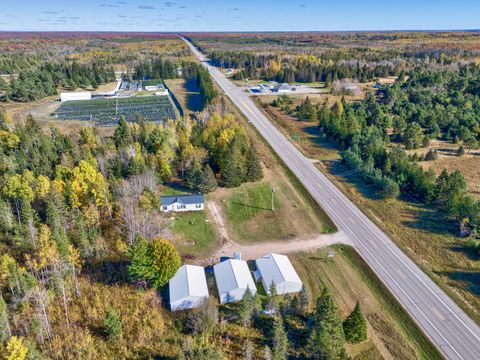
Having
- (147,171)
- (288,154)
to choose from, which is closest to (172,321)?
(147,171)

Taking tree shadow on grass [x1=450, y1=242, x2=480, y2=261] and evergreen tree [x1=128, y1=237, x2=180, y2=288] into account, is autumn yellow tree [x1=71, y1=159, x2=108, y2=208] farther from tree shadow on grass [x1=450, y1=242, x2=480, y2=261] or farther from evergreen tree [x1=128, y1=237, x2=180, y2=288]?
tree shadow on grass [x1=450, y1=242, x2=480, y2=261]

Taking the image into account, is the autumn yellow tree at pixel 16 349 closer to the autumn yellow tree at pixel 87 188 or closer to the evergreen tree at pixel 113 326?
the evergreen tree at pixel 113 326

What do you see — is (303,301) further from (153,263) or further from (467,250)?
(467,250)

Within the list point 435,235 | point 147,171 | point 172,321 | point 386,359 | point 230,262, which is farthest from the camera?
point 147,171

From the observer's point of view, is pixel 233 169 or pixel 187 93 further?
pixel 187 93

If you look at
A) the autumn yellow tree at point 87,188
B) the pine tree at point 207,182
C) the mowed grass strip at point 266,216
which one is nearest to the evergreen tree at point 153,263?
the mowed grass strip at point 266,216

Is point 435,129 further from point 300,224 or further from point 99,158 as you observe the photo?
point 99,158

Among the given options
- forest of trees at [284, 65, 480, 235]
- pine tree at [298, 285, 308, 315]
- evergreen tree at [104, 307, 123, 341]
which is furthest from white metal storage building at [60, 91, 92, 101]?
pine tree at [298, 285, 308, 315]

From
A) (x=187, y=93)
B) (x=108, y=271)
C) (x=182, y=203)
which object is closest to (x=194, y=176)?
(x=182, y=203)
